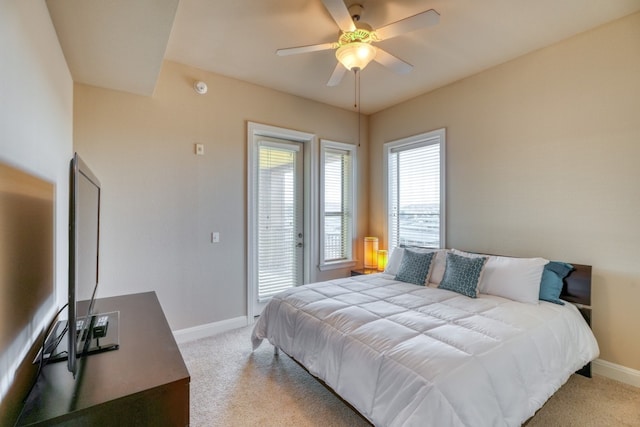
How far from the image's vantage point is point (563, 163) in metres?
2.71

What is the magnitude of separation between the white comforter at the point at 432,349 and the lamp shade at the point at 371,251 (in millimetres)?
1701

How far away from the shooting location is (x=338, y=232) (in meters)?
4.44

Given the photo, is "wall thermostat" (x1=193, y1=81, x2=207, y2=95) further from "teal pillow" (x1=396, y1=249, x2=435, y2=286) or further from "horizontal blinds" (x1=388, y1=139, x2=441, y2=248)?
"teal pillow" (x1=396, y1=249, x2=435, y2=286)

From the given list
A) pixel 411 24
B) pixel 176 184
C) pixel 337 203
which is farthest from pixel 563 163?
pixel 176 184

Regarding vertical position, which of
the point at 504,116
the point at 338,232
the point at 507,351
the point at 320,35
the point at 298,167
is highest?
the point at 320,35

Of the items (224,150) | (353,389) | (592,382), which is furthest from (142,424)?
(592,382)

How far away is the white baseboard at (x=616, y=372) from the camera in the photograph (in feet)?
7.68

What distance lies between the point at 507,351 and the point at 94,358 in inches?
80.3

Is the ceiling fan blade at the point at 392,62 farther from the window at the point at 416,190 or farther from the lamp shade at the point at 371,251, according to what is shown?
the lamp shade at the point at 371,251

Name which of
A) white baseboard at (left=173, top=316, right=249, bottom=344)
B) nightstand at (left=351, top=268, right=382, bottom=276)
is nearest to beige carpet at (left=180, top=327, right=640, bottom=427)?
white baseboard at (left=173, top=316, right=249, bottom=344)

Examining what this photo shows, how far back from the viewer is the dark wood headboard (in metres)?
2.46

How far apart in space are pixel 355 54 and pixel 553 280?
244 cm

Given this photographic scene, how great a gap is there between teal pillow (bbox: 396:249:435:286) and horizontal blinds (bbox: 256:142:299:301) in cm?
151

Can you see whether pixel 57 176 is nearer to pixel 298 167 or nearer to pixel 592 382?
pixel 298 167
